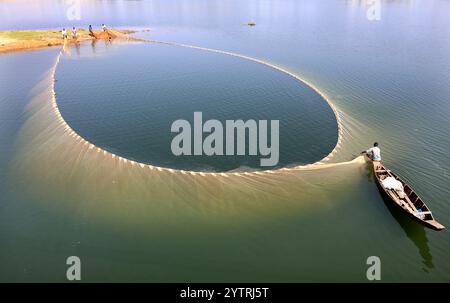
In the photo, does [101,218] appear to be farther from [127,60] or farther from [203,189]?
[127,60]

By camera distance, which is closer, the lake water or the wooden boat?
the lake water

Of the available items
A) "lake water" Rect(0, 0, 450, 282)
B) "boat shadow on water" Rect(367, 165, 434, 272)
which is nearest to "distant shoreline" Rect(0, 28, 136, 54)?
"lake water" Rect(0, 0, 450, 282)

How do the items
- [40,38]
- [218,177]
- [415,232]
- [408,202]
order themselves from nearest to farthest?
[415,232]
[408,202]
[218,177]
[40,38]

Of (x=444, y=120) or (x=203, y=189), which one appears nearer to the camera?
(x=203, y=189)

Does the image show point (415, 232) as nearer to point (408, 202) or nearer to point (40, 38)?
point (408, 202)

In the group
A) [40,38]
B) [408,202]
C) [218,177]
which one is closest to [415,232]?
[408,202]

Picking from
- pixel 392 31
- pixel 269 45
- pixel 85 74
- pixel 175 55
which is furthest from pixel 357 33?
pixel 85 74

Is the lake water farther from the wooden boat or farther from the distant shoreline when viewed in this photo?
the distant shoreline
